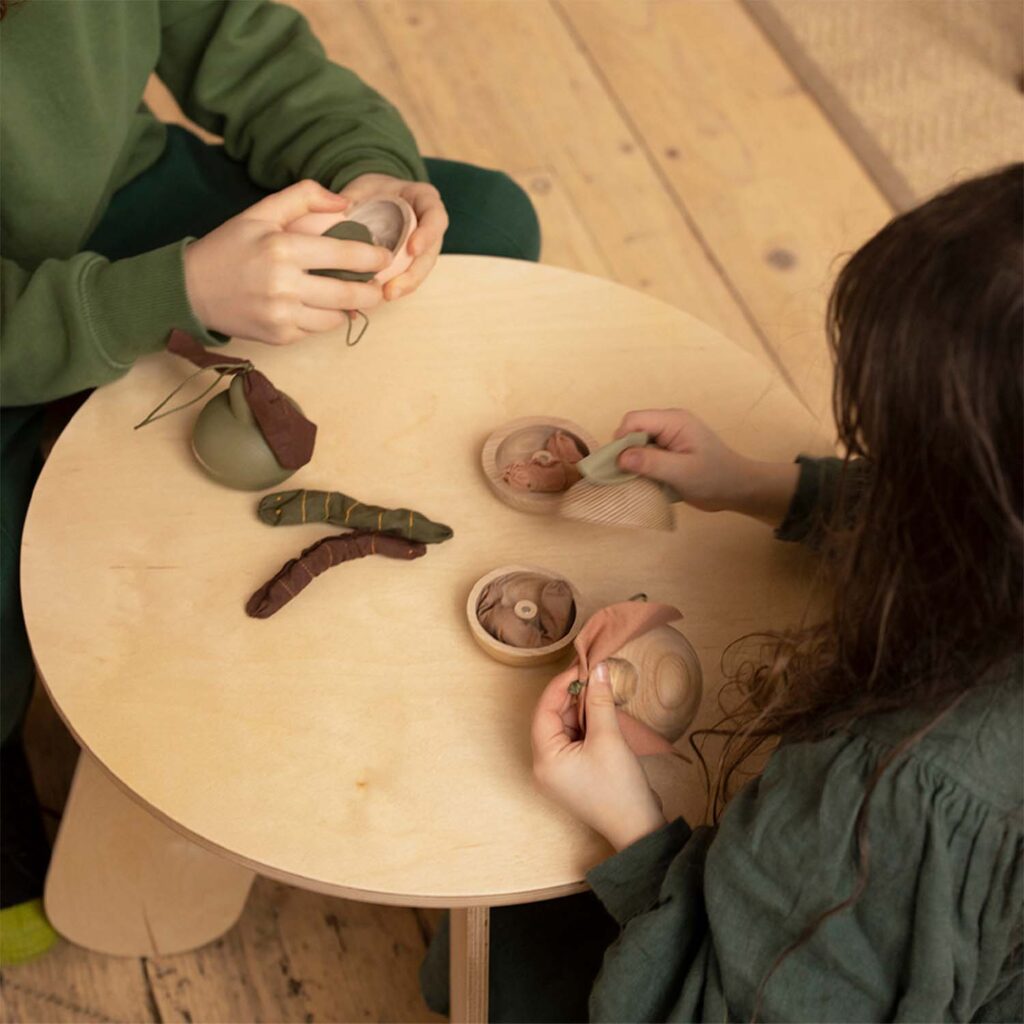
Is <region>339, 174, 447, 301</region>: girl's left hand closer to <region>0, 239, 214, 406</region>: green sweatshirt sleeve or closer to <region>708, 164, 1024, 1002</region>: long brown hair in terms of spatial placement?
<region>0, 239, 214, 406</region>: green sweatshirt sleeve

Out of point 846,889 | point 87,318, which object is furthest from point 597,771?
point 87,318

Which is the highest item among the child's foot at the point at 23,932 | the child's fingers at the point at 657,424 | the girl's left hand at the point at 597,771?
the child's fingers at the point at 657,424

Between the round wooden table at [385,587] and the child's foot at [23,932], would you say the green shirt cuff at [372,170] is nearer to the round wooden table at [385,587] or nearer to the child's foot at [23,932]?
the round wooden table at [385,587]

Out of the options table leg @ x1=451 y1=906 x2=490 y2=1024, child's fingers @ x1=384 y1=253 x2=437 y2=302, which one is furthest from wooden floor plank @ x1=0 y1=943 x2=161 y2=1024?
child's fingers @ x1=384 y1=253 x2=437 y2=302

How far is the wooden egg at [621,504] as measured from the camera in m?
0.91

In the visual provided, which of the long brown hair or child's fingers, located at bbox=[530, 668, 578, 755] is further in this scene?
child's fingers, located at bbox=[530, 668, 578, 755]

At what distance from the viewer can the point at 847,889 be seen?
0.72 m

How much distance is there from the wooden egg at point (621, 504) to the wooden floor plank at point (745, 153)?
0.88 m

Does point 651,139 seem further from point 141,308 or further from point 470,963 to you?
point 470,963

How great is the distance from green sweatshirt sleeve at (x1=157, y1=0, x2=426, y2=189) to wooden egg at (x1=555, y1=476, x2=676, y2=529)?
460 mm

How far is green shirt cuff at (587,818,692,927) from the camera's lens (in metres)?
0.80

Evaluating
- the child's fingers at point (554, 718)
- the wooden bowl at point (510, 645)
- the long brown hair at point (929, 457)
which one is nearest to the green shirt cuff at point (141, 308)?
the wooden bowl at point (510, 645)

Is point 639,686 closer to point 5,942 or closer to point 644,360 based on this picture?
point 644,360

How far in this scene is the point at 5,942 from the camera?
126 centimetres
